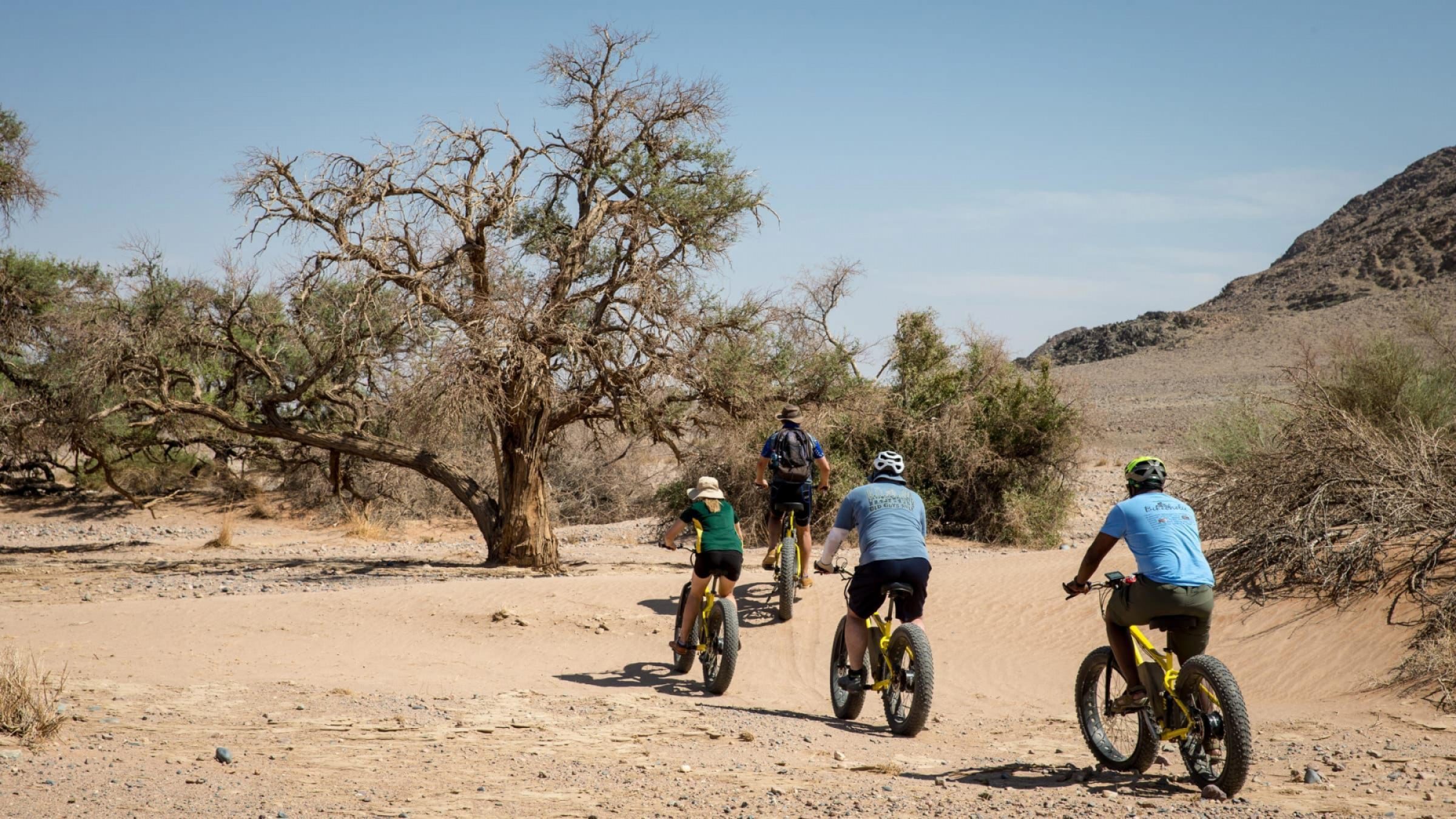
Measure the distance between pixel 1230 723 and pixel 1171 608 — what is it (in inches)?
24.7

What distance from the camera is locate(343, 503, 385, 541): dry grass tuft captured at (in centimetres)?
2416

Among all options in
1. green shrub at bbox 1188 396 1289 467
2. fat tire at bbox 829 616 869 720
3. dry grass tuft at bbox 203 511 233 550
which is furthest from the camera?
dry grass tuft at bbox 203 511 233 550

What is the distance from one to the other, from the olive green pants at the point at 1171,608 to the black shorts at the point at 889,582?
150 centimetres

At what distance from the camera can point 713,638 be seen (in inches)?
360

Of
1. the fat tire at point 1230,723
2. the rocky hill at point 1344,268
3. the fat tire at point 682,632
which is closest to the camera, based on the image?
the fat tire at point 1230,723

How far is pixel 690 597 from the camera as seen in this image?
30.7 feet

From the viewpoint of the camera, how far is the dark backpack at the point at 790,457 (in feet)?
37.0

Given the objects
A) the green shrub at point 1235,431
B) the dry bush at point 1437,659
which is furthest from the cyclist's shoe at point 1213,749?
the green shrub at point 1235,431

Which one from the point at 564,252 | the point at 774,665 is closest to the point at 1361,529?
the point at 774,665

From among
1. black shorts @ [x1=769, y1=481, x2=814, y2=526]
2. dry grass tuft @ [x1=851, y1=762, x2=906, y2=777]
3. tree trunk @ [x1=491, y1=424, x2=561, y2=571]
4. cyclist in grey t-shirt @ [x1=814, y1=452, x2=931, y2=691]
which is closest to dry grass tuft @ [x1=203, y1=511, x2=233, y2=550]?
tree trunk @ [x1=491, y1=424, x2=561, y2=571]

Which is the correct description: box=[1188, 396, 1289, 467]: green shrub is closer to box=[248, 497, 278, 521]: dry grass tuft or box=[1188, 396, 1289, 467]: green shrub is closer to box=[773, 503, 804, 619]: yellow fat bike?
box=[773, 503, 804, 619]: yellow fat bike

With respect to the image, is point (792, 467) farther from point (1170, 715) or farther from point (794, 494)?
point (1170, 715)

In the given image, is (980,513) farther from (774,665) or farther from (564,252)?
(774,665)

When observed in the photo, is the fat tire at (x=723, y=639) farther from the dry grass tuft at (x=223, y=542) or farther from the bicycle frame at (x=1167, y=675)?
the dry grass tuft at (x=223, y=542)
